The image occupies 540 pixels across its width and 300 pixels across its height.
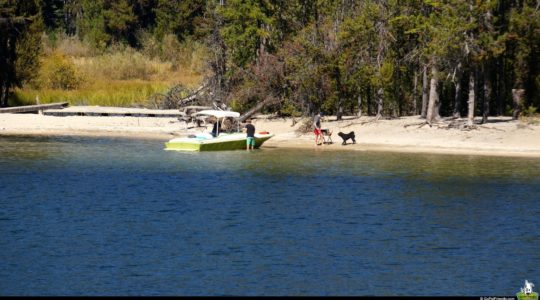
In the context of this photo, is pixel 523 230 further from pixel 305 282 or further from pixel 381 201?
pixel 305 282

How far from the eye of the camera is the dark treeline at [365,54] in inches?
2030

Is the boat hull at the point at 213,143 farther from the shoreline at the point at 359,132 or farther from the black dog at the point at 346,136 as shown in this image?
the black dog at the point at 346,136

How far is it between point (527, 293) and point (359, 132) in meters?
35.9

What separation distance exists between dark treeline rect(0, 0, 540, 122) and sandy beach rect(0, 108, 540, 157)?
3.78 feet

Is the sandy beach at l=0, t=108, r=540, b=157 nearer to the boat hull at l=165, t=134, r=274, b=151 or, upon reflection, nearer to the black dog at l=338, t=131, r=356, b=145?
the black dog at l=338, t=131, r=356, b=145

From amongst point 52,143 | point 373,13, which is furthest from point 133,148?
point 373,13

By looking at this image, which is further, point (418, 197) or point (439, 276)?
point (418, 197)

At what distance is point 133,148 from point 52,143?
5.46 metres

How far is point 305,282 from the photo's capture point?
21219mm

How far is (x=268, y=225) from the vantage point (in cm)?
2811

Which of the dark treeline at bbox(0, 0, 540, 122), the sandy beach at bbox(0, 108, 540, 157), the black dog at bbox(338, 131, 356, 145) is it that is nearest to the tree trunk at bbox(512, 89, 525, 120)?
the dark treeline at bbox(0, 0, 540, 122)

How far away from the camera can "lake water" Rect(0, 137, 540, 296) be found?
839 inches

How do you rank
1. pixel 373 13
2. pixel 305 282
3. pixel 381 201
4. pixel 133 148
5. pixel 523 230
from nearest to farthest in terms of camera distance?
pixel 305 282
pixel 523 230
pixel 381 201
pixel 133 148
pixel 373 13

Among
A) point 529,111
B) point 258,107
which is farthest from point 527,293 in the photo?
point 258,107
